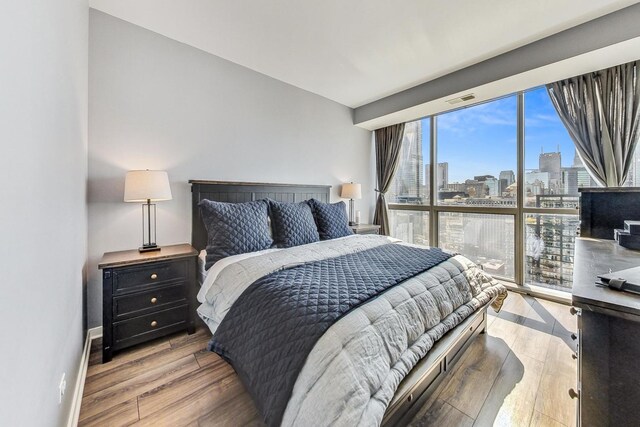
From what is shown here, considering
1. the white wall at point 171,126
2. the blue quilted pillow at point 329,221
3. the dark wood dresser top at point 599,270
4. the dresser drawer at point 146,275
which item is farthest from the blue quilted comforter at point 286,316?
the white wall at point 171,126

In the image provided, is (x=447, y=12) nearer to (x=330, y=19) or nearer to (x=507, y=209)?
(x=330, y=19)

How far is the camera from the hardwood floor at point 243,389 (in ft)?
4.77

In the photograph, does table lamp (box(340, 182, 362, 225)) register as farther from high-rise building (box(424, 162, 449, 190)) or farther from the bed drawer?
the bed drawer

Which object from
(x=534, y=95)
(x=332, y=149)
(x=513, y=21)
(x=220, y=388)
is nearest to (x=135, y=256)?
(x=220, y=388)

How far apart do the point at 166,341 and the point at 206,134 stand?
205cm

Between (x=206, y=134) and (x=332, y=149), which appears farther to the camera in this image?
(x=332, y=149)

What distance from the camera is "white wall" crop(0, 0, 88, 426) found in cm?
63

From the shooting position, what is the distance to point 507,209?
336 cm

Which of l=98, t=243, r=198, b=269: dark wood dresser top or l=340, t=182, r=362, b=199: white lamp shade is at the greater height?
l=340, t=182, r=362, b=199: white lamp shade

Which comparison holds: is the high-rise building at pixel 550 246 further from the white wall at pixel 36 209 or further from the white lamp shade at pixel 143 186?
the white wall at pixel 36 209

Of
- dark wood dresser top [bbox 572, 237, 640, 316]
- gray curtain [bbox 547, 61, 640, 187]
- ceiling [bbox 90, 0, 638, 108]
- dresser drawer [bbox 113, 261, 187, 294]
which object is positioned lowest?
dresser drawer [bbox 113, 261, 187, 294]

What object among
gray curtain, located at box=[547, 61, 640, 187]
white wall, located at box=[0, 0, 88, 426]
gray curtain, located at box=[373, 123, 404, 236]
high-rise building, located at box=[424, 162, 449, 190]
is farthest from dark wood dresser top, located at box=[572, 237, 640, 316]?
gray curtain, located at box=[373, 123, 404, 236]

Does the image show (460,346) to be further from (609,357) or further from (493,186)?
(493,186)

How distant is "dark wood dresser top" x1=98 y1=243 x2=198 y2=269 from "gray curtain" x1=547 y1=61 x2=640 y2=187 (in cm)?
408
